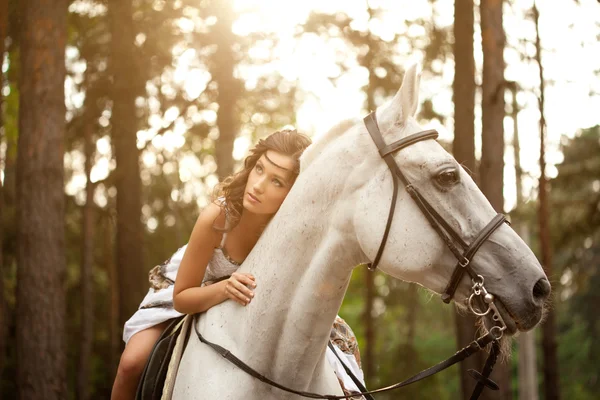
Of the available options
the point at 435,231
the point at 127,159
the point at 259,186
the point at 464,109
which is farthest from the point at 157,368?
the point at 127,159

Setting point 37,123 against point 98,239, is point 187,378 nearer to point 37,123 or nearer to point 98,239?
point 37,123

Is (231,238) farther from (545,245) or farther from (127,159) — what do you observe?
(545,245)

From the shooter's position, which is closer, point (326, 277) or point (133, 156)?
point (326, 277)

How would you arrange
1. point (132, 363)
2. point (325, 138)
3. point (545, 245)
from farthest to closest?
point (545, 245) → point (132, 363) → point (325, 138)

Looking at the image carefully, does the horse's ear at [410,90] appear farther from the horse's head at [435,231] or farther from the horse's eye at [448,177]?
the horse's eye at [448,177]

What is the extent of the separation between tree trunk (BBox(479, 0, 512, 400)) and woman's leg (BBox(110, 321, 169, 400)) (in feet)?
15.5

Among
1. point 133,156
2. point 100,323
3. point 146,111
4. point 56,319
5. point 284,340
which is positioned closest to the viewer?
point 284,340

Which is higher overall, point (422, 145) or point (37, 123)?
point (37, 123)

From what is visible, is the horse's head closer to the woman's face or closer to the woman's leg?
the woman's face

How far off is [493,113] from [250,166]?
492cm

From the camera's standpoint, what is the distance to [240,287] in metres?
3.18

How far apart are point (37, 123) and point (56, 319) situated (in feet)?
7.64

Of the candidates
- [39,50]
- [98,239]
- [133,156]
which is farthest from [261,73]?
[98,239]

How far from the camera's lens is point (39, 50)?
290 inches
